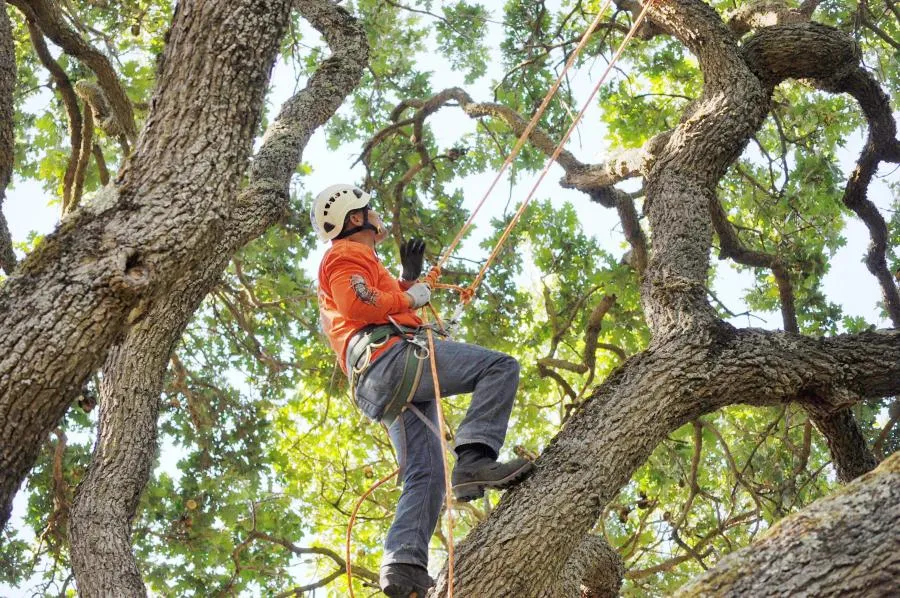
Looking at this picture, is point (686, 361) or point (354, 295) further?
point (354, 295)

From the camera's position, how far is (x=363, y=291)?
3891mm

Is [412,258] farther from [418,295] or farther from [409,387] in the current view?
[409,387]

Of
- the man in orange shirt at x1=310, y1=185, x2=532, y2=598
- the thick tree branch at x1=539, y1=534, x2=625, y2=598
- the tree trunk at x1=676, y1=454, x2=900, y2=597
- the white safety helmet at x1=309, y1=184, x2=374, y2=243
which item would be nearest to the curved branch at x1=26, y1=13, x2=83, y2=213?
the white safety helmet at x1=309, y1=184, x2=374, y2=243

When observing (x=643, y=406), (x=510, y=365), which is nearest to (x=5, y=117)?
(x=510, y=365)

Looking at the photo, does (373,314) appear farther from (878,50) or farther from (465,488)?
(878,50)

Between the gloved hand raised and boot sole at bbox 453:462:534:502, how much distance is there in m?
0.89

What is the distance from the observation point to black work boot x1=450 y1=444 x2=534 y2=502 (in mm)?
3418

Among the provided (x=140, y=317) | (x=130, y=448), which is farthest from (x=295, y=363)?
(x=140, y=317)

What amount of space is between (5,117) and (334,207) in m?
1.47

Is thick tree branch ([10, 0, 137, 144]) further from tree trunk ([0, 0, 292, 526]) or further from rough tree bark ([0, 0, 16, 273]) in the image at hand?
tree trunk ([0, 0, 292, 526])

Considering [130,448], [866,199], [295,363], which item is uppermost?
[295,363]

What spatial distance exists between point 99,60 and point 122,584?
3172mm

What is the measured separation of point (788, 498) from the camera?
22.8ft

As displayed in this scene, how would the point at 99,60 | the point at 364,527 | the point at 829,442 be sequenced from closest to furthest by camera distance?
Answer: the point at 829,442 < the point at 99,60 < the point at 364,527
